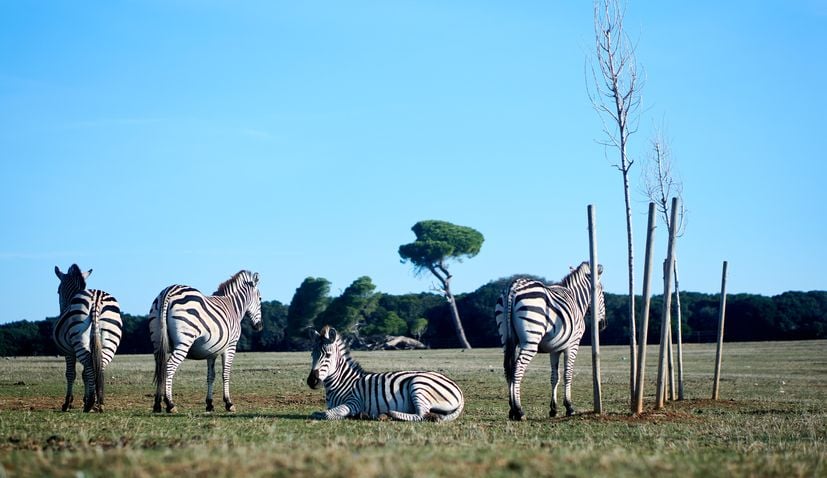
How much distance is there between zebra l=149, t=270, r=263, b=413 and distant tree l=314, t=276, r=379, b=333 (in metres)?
63.4

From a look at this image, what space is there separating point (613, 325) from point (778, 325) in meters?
13.3

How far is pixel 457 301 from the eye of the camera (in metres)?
91.8

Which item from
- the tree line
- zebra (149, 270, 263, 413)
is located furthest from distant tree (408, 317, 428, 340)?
zebra (149, 270, 263, 413)

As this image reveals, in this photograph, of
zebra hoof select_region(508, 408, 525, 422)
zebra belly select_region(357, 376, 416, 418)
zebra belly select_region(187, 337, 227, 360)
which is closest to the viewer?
zebra belly select_region(357, 376, 416, 418)

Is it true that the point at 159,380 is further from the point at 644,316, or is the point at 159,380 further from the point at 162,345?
the point at 644,316

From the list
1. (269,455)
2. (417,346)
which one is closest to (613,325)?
(417,346)

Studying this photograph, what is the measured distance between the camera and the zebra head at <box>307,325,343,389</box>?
51.6 ft

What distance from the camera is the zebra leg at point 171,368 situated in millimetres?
16875

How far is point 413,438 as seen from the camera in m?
10.9

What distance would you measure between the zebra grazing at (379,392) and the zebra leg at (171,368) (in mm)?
3173

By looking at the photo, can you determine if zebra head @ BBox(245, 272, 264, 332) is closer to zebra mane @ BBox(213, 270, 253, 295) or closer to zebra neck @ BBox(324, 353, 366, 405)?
zebra mane @ BBox(213, 270, 253, 295)

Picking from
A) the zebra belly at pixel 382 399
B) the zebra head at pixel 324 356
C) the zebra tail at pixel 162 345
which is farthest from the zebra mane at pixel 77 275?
the zebra belly at pixel 382 399

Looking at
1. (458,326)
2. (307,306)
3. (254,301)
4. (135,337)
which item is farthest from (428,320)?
(254,301)

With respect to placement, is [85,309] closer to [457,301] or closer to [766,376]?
[766,376]
